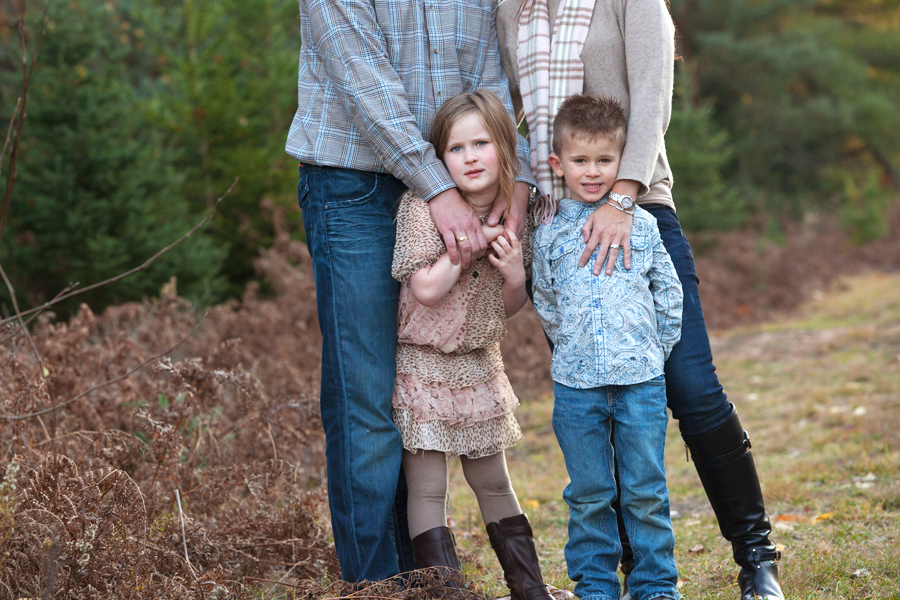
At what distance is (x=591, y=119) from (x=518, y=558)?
1337 millimetres

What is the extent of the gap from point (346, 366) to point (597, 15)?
4.38 feet

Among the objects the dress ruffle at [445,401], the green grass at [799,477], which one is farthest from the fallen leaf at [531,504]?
the dress ruffle at [445,401]

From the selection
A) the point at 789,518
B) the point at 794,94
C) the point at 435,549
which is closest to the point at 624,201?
the point at 435,549

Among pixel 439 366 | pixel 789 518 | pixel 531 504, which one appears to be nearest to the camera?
pixel 439 366

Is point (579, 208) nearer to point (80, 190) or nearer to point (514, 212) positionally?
point (514, 212)

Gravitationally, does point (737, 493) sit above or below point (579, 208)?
below

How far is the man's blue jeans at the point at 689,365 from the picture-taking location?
8.43 ft

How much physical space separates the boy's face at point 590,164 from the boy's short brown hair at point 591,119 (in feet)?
0.05

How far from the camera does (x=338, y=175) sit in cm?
254

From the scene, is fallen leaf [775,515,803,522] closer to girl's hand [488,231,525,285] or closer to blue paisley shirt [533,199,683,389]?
blue paisley shirt [533,199,683,389]

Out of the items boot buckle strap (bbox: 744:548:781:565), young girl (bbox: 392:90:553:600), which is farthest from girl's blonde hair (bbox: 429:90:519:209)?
boot buckle strap (bbox: 744:548:781:565)

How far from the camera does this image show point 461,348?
8.73 ft

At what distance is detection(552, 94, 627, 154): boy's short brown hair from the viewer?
2484 millimetres

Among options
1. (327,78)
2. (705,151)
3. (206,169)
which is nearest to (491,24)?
(327,78)
